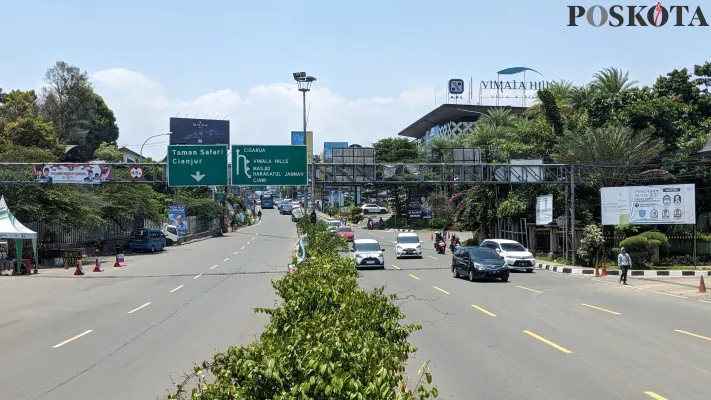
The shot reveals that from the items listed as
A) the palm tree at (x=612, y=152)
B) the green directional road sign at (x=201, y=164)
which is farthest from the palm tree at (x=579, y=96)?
the green directional road sign at (x=201, y=164)

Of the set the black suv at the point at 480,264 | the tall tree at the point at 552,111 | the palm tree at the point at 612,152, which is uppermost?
the tall tree at the point at 552,111

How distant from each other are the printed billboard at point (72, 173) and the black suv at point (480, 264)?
20805 mm

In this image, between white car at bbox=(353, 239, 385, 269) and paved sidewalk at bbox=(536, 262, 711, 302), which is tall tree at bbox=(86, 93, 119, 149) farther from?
paved sidewalk at bbox=(536, 262, 711, 302)

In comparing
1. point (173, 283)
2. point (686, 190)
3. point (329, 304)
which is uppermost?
point (686, 190)

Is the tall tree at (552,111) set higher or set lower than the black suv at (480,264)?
higher

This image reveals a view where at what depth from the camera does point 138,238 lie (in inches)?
1939

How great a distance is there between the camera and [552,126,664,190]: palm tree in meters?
37.2

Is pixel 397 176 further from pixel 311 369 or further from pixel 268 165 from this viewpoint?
pixel 311 369

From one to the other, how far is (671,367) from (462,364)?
3.35 metres

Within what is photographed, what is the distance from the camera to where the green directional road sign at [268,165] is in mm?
33406

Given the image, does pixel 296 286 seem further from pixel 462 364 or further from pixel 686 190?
pixel 686 190

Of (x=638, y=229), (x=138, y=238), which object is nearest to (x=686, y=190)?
(x=638, y=229)

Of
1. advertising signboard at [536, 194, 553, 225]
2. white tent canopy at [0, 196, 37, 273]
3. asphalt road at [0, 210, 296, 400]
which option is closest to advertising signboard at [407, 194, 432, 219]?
advertising signboard at [536, 194, 553, 225]

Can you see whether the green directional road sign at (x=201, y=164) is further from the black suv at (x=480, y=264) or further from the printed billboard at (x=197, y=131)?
the printed billboard at (x=197, y=131)
